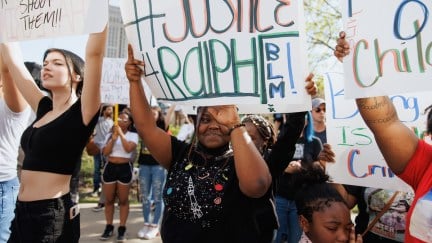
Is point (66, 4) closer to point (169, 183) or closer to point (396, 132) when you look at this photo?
point (169, 183)

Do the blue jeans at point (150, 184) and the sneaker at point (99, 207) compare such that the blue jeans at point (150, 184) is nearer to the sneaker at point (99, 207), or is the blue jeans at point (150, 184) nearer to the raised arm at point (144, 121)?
the sneaker at point (99, 207)

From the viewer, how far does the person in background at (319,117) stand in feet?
14.6

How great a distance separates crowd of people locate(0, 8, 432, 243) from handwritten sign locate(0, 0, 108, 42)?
0.39 feet

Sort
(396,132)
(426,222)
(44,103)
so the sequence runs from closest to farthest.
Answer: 1. (426,222)
2. (396,132)
3. (44,103)

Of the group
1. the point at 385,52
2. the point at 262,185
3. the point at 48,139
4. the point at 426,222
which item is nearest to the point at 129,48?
the point at 48,139

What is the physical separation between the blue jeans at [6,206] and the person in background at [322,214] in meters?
1.79

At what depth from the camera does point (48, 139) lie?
7.14 feet

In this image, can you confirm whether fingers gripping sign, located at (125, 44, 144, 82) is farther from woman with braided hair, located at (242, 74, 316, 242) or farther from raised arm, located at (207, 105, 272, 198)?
woman with braided hair, located at (242, 74, 316, 242)

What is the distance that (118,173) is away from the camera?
5.65 meters

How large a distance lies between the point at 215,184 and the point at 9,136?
63.3 inches

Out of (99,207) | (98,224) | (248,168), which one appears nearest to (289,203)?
(248,168)

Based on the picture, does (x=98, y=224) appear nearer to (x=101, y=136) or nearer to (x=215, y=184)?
(x=101, y=136)

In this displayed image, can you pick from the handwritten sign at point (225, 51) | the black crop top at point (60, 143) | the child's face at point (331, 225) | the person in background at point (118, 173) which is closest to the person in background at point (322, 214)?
the child's face at point (331, 225)

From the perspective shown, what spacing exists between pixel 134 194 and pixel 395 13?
28.4 ft
